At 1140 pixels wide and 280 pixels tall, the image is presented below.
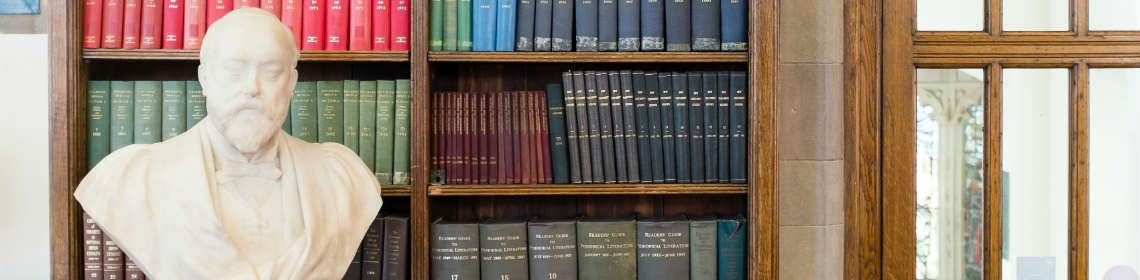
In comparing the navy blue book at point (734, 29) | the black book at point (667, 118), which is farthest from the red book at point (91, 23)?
the navy blue book at point (734, 29)

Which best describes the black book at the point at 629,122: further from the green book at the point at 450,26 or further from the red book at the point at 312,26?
the red book at the point at 312,26

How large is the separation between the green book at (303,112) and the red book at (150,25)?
0.33m

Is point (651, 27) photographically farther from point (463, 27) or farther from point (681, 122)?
point (463, 27)

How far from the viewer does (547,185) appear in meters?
1.84

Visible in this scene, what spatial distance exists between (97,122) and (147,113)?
0.11 metres

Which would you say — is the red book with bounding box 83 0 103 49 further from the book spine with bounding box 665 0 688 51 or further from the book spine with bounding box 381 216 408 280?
the book spine with bounding box 665 0 688 51

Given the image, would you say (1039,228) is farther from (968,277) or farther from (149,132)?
(149,132)

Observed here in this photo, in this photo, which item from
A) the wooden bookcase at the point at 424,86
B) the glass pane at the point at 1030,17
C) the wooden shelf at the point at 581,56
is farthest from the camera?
the glass pane at the point at 1030,17

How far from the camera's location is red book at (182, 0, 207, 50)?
1773mm

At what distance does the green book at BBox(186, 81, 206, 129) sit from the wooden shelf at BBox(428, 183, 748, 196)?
22.8 inches

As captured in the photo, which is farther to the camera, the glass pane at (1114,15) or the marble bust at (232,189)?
the glass pane at (1114,15)

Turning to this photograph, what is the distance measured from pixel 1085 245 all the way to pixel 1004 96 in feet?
1.48

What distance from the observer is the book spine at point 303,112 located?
71.2 inches

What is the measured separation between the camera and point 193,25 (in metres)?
1.78
